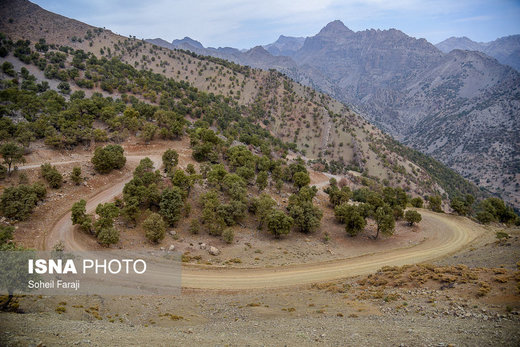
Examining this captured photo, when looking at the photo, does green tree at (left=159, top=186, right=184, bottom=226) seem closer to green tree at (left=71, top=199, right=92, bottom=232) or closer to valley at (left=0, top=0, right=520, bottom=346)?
valley at (left=0, top=0, right=520, bottom=346)

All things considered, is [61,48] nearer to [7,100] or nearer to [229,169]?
[7,100]

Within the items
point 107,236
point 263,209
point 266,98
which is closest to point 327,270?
point 263,209

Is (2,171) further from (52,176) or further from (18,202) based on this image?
(18,202)

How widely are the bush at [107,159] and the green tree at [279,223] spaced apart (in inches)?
1240

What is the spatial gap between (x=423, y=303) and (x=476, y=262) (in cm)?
1665

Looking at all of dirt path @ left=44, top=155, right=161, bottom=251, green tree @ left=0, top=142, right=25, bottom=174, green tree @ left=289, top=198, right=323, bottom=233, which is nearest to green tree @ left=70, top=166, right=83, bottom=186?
dirt path @ left=44, top=155, right=161, bottom=251

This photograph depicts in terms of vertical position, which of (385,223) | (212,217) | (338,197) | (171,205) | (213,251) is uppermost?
(171,205)

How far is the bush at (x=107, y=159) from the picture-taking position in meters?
50.5

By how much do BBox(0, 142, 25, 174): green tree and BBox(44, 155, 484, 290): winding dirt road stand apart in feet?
42.8

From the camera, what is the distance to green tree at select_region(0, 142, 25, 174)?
4262 cm

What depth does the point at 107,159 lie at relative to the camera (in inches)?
1999

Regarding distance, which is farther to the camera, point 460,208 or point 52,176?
point 460,208

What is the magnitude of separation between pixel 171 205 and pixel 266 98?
135 m

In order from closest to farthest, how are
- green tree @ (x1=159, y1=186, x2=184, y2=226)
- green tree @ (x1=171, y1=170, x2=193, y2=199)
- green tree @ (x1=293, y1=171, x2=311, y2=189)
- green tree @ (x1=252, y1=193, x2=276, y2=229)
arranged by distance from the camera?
green tree @ (x1=159, y1=186, x2=184, y2=226) → green tree @ (x1=252, y1=193, x2=276, y2=229) → green tree @ (x1=171, y1=170, x2=193, y2=199) → green tree @ (x1=293, y1=171, x2=311, y2=189)
